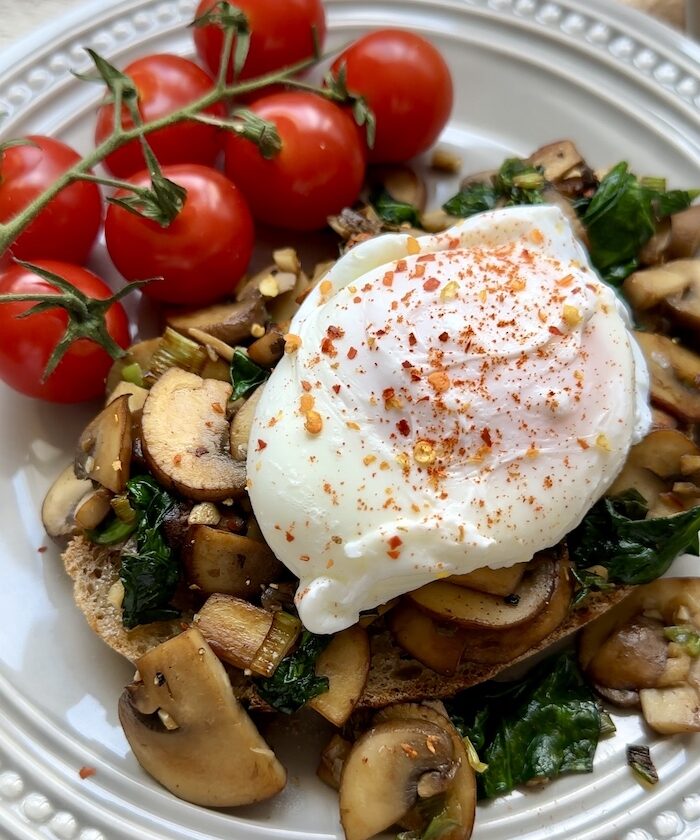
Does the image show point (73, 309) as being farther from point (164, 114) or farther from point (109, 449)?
point (164, 114)

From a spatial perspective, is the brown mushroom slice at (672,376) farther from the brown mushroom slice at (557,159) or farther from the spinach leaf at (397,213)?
the spinach leaf at (397,213)

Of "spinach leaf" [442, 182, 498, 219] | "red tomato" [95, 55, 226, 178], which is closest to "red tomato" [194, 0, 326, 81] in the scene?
"red tomato" [95, 55, 226, 178]

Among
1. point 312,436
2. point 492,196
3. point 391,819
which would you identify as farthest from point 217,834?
point 492,196

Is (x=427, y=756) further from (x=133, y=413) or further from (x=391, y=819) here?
(x=133, y=413)

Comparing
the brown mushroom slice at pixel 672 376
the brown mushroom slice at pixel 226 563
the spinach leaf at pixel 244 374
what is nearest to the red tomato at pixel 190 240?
the spinach leaf at pixel 244 374

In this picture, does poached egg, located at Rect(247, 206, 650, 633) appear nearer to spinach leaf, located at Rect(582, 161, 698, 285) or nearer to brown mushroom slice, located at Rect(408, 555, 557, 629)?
brown mushroom slice, located at Rect(408, 555, 557, 629)

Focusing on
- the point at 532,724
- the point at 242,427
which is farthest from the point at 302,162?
the point at 532,724
